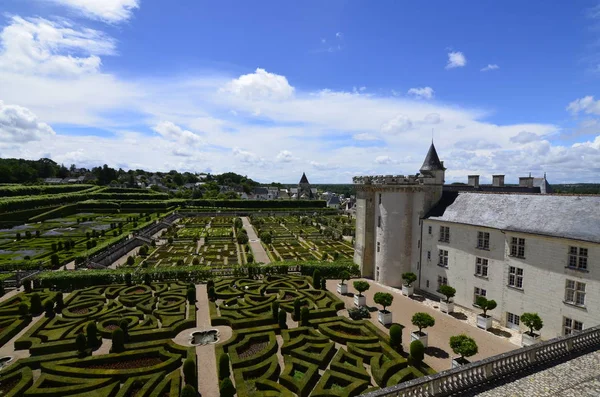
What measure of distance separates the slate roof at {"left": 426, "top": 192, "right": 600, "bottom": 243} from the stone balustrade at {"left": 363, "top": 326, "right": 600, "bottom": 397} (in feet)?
20.5

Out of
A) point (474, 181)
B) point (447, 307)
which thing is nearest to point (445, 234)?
point (447, 307)

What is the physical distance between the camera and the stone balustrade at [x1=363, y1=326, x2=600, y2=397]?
1234cm

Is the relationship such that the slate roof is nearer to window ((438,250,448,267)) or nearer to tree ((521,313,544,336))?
window ((438,250,448,267))

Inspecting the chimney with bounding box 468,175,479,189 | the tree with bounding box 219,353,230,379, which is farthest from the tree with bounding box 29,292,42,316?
the chimney with bounding box 468,175,479,189

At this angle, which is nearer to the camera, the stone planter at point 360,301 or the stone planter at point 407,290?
the stone planter at point 360,301

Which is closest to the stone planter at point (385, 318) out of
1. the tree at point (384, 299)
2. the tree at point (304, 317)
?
the tree at point (384, 299)

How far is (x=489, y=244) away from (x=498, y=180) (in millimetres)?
18703

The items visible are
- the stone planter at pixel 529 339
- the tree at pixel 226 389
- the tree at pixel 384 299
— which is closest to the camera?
the tree at pixel 226 389

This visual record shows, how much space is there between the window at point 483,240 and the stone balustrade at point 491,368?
9.06 m

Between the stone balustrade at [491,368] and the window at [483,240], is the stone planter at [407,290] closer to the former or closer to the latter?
the window at [483,240]

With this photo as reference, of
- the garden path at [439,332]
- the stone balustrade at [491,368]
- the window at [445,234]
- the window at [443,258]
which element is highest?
the window at [445,234]

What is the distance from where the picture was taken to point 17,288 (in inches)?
1209

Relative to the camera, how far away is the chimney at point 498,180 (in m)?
39.6

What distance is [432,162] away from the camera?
3219 centimetres
